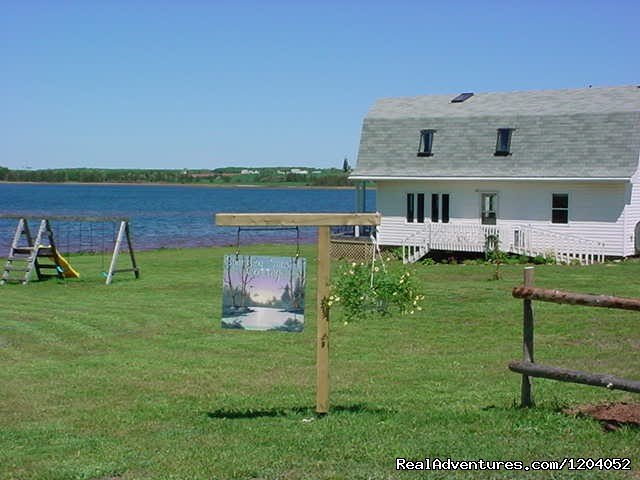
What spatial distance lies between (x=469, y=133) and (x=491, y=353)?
23.8m

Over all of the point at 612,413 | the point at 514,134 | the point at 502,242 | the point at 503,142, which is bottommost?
the point at 502,242

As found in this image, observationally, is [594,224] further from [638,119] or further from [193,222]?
[193,222]

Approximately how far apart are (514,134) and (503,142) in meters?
0.51

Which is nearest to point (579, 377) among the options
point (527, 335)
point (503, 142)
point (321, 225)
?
point (527, 335)

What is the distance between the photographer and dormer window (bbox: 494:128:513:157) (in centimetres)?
3611

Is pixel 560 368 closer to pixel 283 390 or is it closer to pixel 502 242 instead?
pixel 283 390

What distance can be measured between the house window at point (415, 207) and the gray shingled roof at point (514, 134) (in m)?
1.07

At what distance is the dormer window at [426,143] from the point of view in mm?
37875

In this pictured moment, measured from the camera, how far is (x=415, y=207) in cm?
3791

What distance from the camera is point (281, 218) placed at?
9.16 m

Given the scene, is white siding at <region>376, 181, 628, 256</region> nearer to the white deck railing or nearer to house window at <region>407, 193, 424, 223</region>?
house window at <region>407, 193, 424, 223</region>

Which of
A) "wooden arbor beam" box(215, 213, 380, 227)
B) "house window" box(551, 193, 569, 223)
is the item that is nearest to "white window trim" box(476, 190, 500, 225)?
"house window" box(551, 193, 569, 223)

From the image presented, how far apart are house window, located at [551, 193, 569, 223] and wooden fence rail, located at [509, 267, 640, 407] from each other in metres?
26.0

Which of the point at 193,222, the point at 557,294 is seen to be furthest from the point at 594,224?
the point at 193,222
